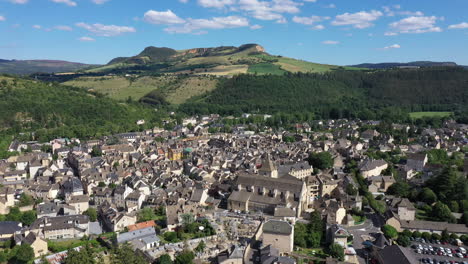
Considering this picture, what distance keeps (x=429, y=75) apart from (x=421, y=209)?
454 feet

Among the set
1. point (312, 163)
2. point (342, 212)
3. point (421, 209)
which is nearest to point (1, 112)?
point (312, 163)

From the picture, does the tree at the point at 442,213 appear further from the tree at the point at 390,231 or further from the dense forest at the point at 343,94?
the dense forest at the point at 343,94

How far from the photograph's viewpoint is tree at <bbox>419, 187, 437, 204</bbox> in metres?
54.1

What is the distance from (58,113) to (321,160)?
258ft

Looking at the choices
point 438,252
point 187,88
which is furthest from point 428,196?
point 187,88

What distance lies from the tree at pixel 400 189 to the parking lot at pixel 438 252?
46.7 feet

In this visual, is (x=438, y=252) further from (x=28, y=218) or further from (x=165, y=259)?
(x=28, y=218)

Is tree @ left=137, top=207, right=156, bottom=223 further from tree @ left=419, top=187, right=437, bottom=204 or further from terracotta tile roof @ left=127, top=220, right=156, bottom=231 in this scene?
tree @ left=419, top=187, right=437, bottom=204

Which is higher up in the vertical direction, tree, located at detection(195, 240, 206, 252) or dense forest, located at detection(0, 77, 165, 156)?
dense forest, located at detection(0, 77, 165, 156)

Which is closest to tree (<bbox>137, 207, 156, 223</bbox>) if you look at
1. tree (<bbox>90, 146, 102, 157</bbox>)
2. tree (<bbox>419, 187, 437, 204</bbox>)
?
tree (<bbox>90, 146, 102, 157</bbox>)

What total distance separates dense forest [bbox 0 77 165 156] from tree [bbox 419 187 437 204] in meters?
77.0

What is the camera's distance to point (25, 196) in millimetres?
52406

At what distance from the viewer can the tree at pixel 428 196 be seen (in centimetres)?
5412

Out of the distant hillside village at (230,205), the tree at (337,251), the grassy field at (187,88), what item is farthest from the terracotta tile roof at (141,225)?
the grassy field at (187,88)
